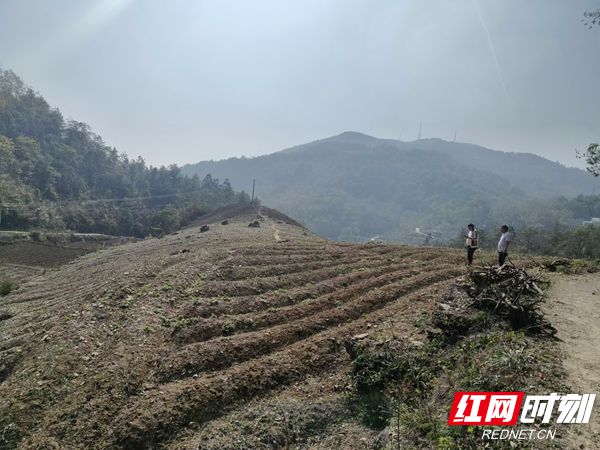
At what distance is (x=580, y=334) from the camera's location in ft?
25.5

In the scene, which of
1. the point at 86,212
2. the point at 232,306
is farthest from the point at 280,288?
the point at 86,212

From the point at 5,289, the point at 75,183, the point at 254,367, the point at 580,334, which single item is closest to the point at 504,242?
the point at 580,334

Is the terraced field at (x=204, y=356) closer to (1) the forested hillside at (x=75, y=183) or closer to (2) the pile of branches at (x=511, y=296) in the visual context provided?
(2) the pile of branches at (x=511, y=296)

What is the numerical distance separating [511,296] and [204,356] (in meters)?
7.31

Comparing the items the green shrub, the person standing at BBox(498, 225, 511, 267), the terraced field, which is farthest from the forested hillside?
the person standing at BBox(498, 225, 511, 267)

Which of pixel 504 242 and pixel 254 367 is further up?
pixel 504 242

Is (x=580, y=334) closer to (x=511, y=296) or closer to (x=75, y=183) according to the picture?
(x=511, y=296)

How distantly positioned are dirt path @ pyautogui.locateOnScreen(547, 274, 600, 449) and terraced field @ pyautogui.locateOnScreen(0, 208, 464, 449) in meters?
2.99

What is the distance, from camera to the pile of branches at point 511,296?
8.00m

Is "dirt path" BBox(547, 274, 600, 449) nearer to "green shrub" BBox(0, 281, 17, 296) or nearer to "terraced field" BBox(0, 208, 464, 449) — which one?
"terraced field" BBox(0, 208, 464, 449)

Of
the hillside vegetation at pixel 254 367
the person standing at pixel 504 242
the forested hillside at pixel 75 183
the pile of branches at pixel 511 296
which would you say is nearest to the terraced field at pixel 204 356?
the hillside vegetation at pixel 254 367

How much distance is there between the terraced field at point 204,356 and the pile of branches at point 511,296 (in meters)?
1.65

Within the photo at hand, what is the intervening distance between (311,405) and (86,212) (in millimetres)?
71059

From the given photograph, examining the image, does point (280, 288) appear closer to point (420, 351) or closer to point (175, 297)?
point (175, 297)
